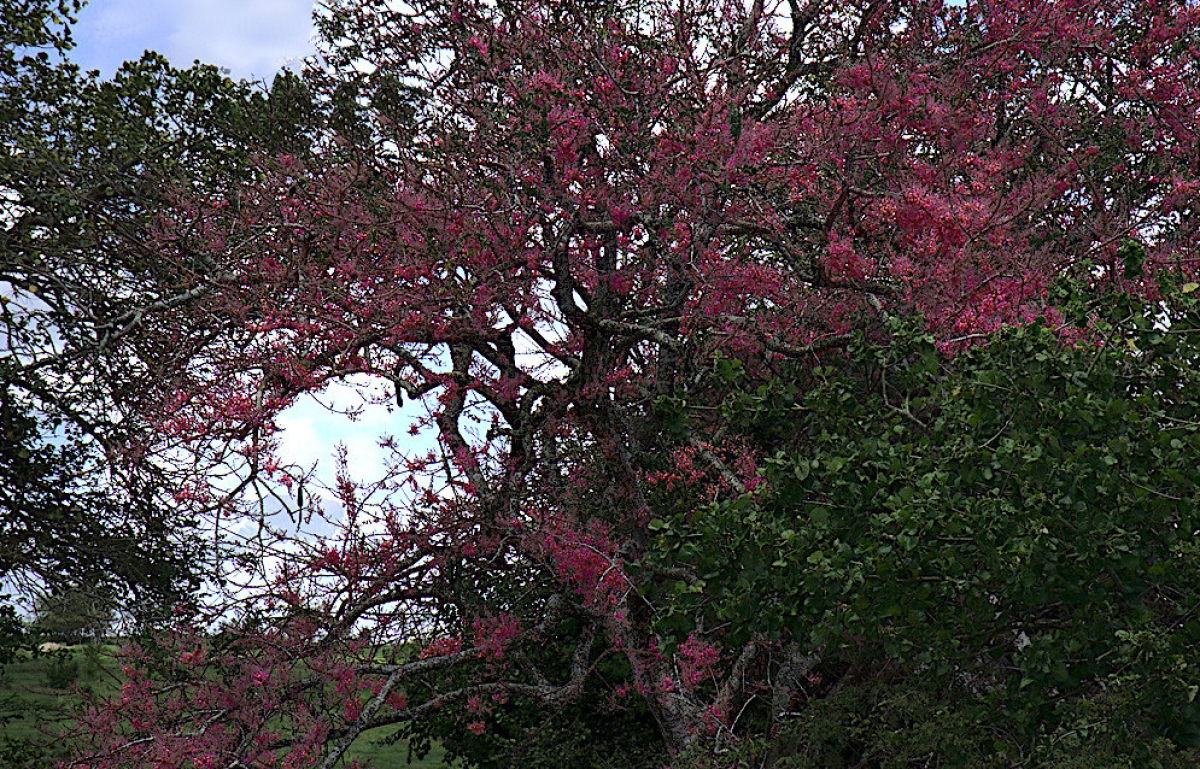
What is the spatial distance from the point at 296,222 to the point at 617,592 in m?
4.43

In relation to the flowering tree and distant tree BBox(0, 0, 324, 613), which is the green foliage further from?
distant tree BBox(0, 0, 324, 613)

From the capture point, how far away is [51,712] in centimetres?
1454

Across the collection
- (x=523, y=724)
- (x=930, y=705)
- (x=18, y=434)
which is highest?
(x=18, y=434)

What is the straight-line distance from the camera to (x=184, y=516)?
38.3 ft

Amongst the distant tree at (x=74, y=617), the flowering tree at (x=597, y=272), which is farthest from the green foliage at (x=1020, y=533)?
the distant tree at (x=74, y=617)

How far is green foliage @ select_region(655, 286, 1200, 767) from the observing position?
510 cm

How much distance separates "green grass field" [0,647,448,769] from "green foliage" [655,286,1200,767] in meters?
5.39

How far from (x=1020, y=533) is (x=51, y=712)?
13988 millimetres

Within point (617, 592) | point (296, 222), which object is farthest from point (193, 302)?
point (617, 592)

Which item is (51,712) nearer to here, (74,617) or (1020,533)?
(74,617)

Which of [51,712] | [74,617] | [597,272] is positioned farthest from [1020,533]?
[51,712]

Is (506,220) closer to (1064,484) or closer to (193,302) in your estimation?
(193,302)

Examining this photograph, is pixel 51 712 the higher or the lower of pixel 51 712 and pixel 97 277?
the lower

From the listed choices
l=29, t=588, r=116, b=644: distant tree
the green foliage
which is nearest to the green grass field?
l=29, t=588, r=116, b=644: distant tree
